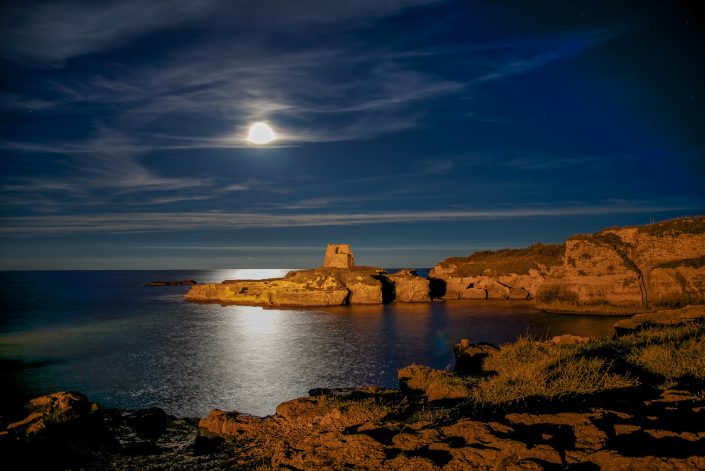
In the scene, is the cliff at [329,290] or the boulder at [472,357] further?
the cliff at [329,290]

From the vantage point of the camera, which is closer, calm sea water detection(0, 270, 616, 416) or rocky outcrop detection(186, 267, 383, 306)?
calm sea water detection(0, 270, 616, 416)

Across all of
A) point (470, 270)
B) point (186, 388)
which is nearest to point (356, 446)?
point (186, 388)

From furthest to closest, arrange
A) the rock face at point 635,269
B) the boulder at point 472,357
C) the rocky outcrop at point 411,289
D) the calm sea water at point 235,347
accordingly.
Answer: the rocky outcrop at point 411,289, the rock face at point 635,269, the calm sea water at point 235,347, the boulder at point 472,357

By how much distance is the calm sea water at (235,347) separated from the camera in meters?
21.0

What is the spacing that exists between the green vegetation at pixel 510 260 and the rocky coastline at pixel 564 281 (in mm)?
192

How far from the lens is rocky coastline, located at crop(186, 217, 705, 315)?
43.1m

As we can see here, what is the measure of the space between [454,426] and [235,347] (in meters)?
31.1

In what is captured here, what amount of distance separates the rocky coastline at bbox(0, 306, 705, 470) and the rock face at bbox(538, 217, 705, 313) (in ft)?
122

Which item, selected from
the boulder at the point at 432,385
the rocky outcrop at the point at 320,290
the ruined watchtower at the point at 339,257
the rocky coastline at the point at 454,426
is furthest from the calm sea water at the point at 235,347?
the ruined watchtower at the point at 339,257

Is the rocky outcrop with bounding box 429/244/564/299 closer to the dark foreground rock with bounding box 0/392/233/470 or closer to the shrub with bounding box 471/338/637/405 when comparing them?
the shrub with bounding box 471/338/637/405

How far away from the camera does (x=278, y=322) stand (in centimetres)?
4825

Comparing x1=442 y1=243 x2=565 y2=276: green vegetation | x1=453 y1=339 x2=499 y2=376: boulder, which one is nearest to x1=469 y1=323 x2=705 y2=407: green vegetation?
x1=453 y1=339 x2=499 y2=376: boulder

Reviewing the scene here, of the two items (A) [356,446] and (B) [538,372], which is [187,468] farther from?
(B) [538,372]

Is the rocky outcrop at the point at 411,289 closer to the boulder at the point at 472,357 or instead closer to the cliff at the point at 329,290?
the cliff at the point at 329,290
